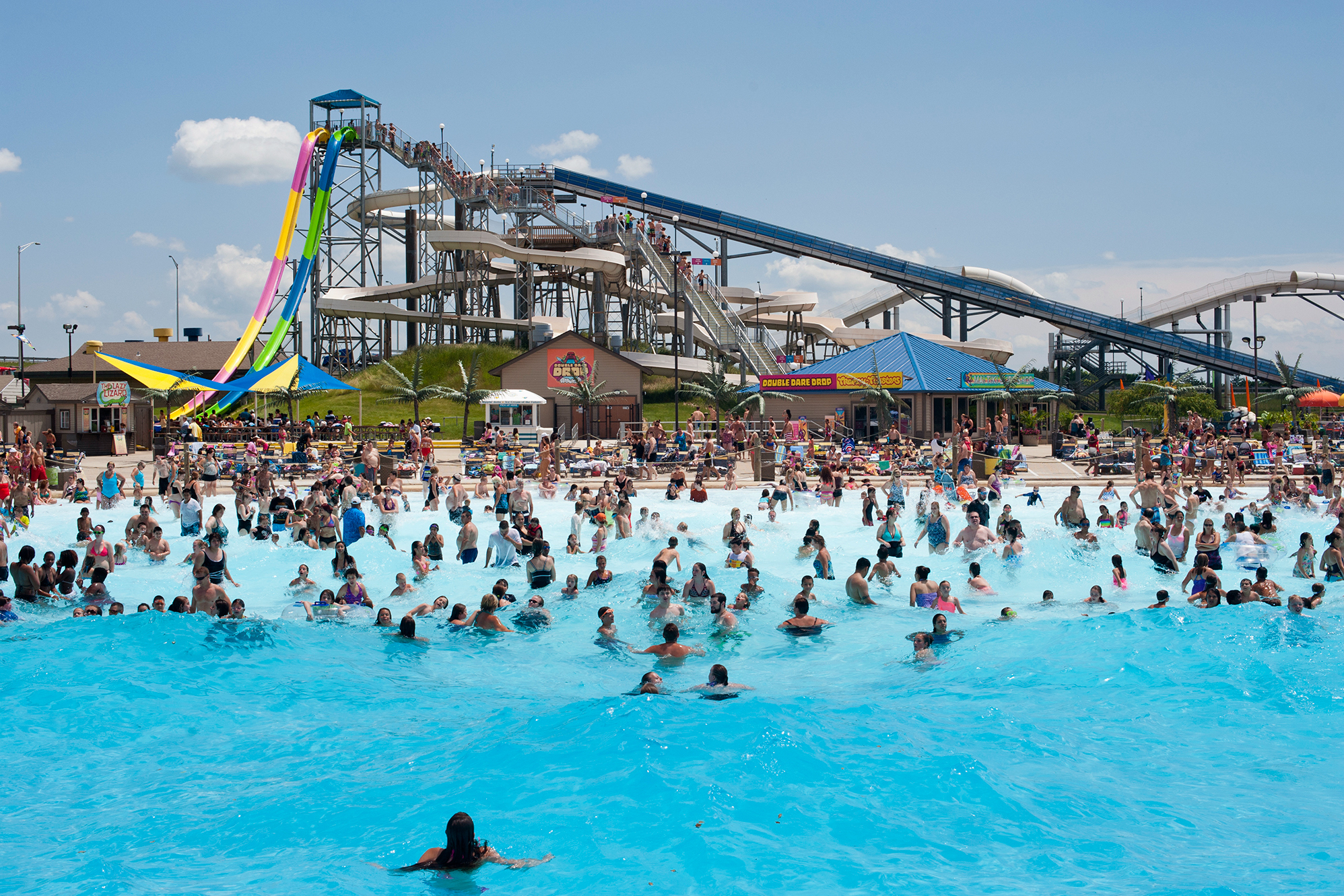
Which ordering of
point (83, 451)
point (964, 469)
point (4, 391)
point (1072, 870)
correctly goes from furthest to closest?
point (4, 391), point (83, 451), point (964, 469), point (1072, 870)

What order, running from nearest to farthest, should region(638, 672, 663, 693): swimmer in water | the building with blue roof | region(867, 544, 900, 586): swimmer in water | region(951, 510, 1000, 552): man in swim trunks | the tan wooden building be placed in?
region(638, 672, 663, 693): swimmer in water
region(867, 544, 900, 586): swimmer in water
region(951, 510, 1000, 552): man in swim trunks
the building with blue roof
the tan wooden building

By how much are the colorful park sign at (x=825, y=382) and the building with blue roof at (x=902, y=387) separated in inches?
0.8

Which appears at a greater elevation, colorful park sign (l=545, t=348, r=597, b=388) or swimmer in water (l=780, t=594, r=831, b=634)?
colorful park sign (l=545, t=348, r=597, b=388)

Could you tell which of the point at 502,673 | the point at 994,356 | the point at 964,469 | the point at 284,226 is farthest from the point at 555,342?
the point at 502,673

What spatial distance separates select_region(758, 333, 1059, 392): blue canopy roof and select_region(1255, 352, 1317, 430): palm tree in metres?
9.69

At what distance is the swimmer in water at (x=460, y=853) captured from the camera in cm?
678

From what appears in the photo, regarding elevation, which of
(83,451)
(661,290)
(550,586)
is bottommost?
(550,586)

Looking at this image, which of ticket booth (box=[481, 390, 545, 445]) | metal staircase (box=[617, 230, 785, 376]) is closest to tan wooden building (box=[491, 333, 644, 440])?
ticket booth (box=[481, 390, 545, 445])

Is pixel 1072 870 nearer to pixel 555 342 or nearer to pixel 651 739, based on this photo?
pixel 651 739

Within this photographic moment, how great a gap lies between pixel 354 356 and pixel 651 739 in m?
43.4

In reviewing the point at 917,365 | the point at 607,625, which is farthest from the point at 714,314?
the point at 607,625

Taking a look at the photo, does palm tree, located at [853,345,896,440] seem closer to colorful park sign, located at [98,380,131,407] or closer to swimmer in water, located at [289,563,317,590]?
swimmer in water, located at [289,563,317,590]

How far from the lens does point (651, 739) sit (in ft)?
30.1

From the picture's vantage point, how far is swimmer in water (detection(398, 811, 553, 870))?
6777 mm
